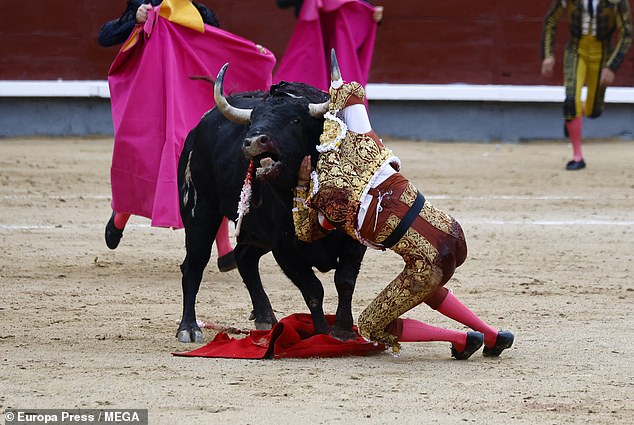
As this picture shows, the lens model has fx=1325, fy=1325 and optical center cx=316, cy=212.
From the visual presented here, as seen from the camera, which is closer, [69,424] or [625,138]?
[69,424]

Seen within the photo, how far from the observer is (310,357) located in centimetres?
381

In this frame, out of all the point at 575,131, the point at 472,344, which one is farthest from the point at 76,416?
the point at 575,131

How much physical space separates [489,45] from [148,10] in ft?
21.1

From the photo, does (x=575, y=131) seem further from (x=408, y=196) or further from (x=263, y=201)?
(x=408, y=196)

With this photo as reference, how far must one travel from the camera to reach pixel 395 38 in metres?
11.2

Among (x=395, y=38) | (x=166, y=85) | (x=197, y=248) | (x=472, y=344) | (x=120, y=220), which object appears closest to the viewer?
(x=472, y=344)

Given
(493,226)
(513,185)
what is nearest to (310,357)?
(493,226)

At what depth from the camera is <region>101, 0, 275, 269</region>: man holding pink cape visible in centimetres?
521

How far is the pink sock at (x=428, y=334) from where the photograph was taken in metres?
3.72

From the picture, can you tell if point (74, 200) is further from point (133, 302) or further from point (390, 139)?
point (390, 139)

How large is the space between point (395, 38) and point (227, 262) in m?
6.26

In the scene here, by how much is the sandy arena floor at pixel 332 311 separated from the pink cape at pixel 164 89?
0.44 meters

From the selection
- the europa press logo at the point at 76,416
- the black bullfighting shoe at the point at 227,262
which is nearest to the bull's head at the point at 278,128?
the europa press logo at the point at 76,416

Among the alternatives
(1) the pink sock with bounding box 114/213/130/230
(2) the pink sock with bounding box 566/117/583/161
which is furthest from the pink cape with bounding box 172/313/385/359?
(2) the pink sock with bounding box 566/117/583/161
